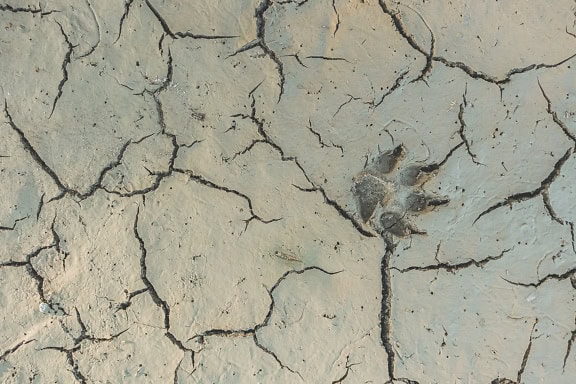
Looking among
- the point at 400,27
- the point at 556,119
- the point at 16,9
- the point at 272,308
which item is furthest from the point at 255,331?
the point at 16,9

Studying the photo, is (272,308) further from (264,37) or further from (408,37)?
(408,37)

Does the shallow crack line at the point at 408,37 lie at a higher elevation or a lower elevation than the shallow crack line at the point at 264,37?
higher

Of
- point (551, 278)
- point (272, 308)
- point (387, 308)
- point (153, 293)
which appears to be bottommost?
point (153, 293)

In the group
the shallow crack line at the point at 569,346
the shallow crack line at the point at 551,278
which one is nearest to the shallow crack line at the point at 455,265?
the shallow crack line at the point at 551,278

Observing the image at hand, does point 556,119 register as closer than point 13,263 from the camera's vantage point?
Yes

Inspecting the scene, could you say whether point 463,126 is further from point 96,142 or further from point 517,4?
point 96,142

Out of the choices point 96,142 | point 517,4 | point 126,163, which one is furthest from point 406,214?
point 96,142

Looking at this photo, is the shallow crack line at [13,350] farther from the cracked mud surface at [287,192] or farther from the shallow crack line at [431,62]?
the shallow crack line at [431,62]
